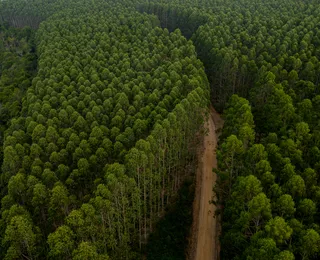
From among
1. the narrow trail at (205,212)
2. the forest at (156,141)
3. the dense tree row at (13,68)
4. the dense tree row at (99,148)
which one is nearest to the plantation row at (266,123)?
the forest at (156,141)

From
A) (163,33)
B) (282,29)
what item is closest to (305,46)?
(282,29)

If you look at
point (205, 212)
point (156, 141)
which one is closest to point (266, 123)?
point (205, 212)

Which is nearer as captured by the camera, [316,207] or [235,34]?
[316,207]

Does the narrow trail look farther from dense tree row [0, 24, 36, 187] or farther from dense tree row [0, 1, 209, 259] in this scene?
dense tree row [0, 24, 36, 187]

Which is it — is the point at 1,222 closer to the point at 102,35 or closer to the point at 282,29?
the point at 102,35

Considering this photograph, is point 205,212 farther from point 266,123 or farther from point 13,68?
point 13,68

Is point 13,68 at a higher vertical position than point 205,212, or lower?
higher

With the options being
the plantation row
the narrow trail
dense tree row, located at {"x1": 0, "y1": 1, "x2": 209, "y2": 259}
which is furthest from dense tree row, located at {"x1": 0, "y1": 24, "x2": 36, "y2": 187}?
the plantation row
